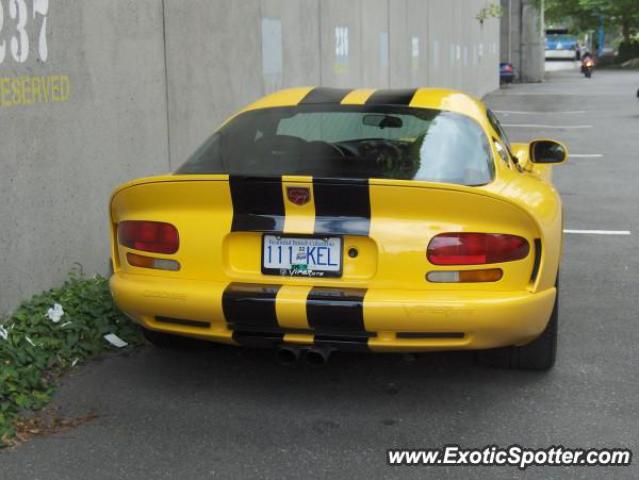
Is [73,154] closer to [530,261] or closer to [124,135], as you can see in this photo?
[124,135]

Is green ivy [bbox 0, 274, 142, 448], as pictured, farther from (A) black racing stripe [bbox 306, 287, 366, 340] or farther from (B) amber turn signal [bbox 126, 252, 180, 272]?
(A) black racing stripe [bbox 306, 287, 366, 340]

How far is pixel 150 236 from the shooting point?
464 centimetres

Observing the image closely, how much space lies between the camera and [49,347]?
521cm

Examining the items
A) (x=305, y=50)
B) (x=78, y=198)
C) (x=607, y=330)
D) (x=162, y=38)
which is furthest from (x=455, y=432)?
(x=305, y=50)

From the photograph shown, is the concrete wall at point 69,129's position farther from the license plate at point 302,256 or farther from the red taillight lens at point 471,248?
the red taillight lens at point 471,248

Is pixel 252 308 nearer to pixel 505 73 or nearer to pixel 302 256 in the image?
pixel 302 256

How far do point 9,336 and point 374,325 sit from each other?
2.04m

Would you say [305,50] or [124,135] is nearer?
[124,135]

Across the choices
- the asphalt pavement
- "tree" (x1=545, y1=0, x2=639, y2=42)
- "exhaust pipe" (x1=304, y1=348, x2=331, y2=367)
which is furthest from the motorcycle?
"exhaust pipe" (x1=304, y1=348, x2=331, y2=367)

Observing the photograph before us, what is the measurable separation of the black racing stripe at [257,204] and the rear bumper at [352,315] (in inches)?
10.2

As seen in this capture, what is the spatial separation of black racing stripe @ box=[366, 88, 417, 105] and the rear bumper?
1443 millimetres

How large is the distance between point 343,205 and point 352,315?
47cm

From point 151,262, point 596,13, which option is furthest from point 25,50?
point 596,13

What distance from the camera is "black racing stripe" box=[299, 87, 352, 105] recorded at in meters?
5.53
